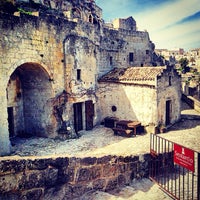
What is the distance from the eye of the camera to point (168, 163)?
7.07m

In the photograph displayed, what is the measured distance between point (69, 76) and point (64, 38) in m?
2.37

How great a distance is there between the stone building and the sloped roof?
1075 mm

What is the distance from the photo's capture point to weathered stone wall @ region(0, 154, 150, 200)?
469 cm

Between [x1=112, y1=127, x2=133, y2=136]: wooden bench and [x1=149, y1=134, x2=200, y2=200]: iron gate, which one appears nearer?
[x1=149, y1=134, x2=200, y2=200]: iron gate

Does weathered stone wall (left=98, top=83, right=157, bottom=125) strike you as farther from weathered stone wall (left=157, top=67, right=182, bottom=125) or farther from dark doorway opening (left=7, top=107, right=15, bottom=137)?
dark doorway opening (left=7, top=107, right=15, bottom=137)

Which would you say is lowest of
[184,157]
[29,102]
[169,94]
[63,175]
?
[63,175]

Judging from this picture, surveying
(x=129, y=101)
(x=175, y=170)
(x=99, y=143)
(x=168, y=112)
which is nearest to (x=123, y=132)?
(x=99, y=143)

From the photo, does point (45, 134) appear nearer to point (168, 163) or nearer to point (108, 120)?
point (108, 120)

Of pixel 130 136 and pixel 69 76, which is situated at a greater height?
pixel 69 76

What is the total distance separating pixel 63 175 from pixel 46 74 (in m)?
8.06

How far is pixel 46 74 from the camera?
40.3ft

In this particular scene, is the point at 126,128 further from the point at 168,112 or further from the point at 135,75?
the point at 135,75

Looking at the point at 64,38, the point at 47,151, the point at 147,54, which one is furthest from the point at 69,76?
the point at 147,54

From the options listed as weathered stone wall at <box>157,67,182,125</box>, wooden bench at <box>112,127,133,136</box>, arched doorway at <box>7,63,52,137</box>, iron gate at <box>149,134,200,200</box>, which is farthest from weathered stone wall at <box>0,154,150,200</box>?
weathered stone wall at <box>157,67,182,125</box>
